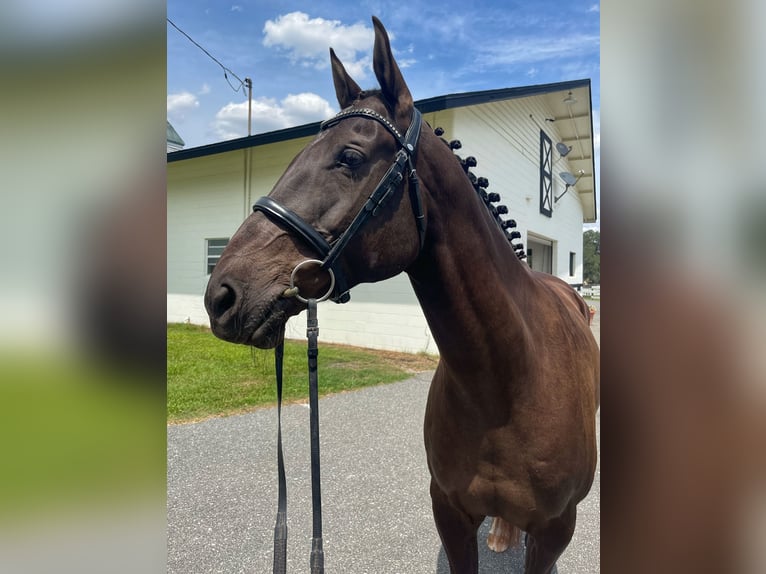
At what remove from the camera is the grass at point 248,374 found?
19.6ft

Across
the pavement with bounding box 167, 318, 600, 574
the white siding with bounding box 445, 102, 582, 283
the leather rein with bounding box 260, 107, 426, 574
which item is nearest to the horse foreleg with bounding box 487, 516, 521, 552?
the pavement with bounding box 167, 318, 600, 574

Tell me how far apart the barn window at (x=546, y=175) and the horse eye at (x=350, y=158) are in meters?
12.5

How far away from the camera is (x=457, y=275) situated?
63.2 inches

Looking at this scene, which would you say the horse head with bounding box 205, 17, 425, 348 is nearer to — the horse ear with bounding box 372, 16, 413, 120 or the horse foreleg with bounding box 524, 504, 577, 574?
the horse ear with bounding box 372, 16, 413, 120

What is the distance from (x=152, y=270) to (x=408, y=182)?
103 centimetres

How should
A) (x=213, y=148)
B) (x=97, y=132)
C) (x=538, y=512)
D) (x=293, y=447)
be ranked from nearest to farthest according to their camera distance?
(x=97, y=132), (x=538, y=512), (x=293, y=447), (x=213, y=148)

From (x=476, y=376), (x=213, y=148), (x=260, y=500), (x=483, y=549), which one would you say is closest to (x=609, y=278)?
(x=476, y=376)

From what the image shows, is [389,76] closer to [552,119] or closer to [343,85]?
[343,85]

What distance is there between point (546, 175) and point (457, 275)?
42.4 ft

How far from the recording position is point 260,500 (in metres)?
3.53

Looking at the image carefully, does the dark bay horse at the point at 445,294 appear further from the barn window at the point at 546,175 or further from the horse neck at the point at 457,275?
the barn window at the point at 546,175

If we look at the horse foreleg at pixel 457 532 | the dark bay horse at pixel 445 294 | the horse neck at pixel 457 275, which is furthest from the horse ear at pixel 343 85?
the horse foreleg at pixel 457 532

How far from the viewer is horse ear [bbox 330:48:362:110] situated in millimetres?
1659

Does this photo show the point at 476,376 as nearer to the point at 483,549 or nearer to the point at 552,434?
the point at 552,434
